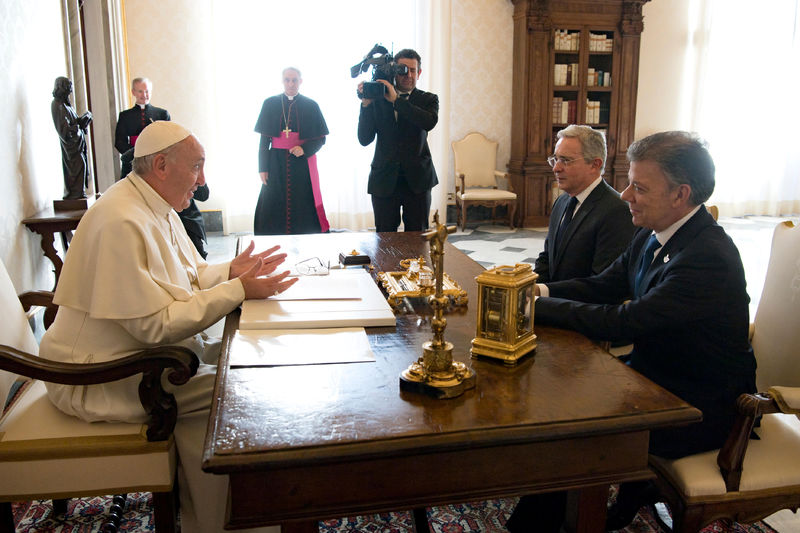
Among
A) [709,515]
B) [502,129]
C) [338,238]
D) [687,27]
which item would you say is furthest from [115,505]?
[687,27]

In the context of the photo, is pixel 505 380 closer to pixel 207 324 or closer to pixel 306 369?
pixel 306 369

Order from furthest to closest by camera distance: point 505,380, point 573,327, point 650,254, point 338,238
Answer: point 338,238
point 650,254
point 573,327
point 505,380

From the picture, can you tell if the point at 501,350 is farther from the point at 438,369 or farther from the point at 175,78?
the point at 175,78

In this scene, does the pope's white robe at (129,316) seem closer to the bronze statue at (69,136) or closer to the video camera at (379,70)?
the bronze statue at (69,136)

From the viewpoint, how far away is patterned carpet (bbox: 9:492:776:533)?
6.81 feet

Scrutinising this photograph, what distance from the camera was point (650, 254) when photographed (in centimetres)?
194

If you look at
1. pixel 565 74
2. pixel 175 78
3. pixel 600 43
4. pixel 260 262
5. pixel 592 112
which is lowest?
pixel 260 262

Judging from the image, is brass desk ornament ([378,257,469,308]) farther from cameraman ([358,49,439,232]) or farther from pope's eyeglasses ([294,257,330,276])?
cameraman ([358,49,439,232])

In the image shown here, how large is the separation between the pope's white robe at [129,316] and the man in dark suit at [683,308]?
0.94 m

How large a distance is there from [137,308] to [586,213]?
5.59ft

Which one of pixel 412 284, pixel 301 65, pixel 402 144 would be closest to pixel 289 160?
pixel 402 144

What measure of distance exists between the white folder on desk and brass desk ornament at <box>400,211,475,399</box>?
422 mm

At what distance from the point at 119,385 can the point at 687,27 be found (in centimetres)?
881

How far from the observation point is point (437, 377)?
1294 millimetres
